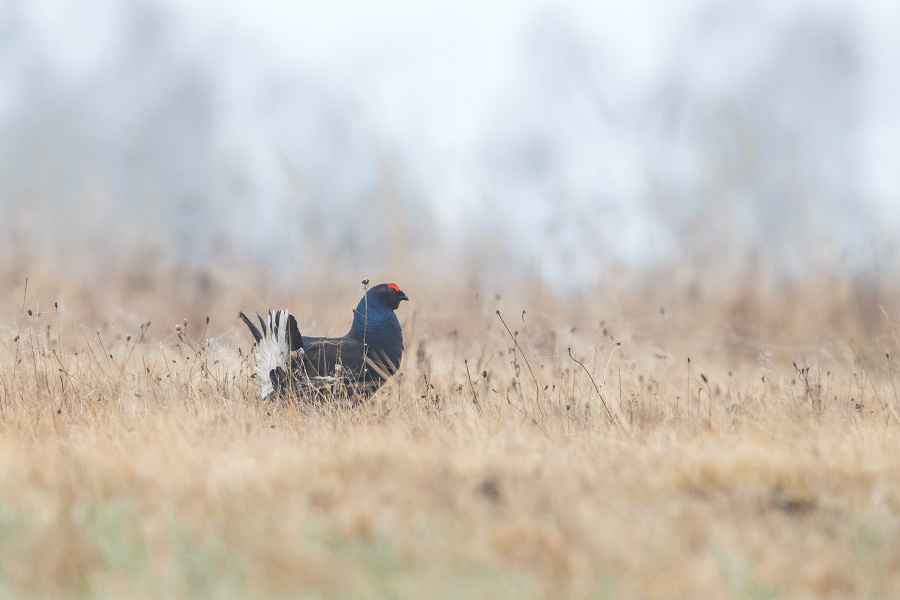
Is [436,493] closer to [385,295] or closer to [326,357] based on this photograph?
[326,357]

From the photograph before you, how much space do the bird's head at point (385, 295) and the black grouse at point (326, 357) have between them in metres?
0.11

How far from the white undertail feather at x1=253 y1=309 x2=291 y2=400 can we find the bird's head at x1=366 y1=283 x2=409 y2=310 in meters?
0.78

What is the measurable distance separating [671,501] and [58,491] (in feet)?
7.96

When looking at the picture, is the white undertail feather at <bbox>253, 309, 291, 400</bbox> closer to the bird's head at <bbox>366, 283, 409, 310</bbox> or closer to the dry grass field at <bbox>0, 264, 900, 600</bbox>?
the dry grass field at <bbox>0, 264, 900, 600</bbox>

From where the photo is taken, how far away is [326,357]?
5.87 m

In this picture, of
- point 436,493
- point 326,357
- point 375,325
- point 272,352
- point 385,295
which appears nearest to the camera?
point 436,493

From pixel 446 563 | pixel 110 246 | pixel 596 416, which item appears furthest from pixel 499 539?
pixel 110 246

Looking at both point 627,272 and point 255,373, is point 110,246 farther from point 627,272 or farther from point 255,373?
point 627,272

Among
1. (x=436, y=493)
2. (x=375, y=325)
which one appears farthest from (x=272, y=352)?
(x=436, y=493)

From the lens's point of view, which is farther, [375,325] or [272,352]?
[375,325]

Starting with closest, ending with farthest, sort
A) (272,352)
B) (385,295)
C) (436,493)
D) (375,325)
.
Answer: (436,493) < (272,352) < (375,325) < (385,295)

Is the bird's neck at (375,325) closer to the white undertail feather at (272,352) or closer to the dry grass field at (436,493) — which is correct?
the dry grass field at (436,493)

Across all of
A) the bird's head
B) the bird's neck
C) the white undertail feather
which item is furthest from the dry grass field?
the bird's head

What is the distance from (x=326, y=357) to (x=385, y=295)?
0.74m
